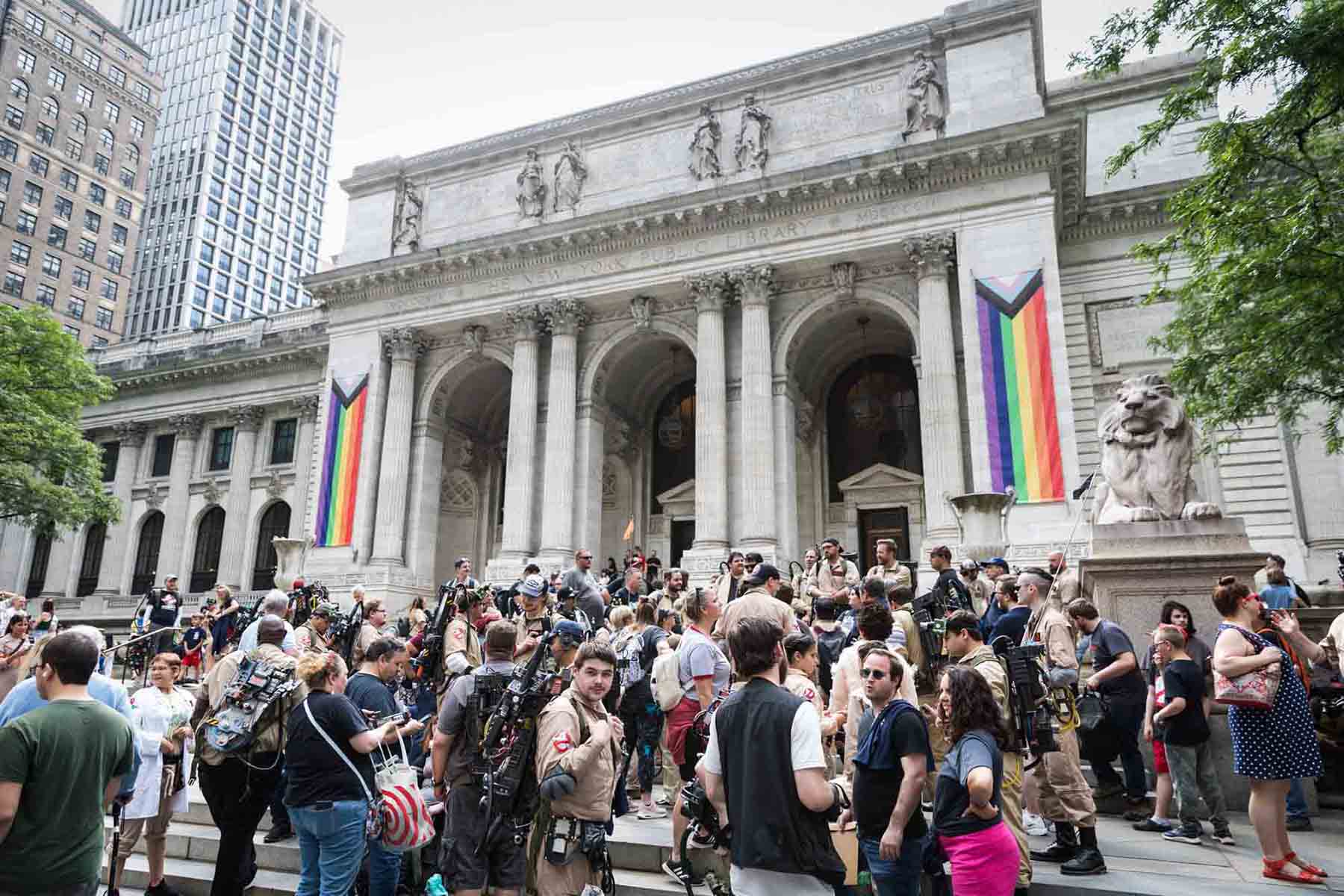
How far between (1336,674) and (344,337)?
28.8m

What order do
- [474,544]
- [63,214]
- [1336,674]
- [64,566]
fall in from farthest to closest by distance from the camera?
[63,214]
[64,566]
[474,544]
[1336,674]

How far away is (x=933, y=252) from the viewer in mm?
22859

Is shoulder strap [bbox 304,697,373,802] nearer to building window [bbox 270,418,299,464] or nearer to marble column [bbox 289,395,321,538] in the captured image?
marble column [bbox 289,395,321,538]

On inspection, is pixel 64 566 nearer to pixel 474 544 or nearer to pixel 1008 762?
pixel 474 544

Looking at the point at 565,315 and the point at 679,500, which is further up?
the point at 565,315

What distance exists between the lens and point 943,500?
21328mm

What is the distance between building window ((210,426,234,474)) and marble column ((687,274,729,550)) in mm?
24237

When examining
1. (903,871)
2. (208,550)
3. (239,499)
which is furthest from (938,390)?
(208,550)

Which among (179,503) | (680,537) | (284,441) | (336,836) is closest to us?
(336,836)

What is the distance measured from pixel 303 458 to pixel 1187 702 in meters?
35.1

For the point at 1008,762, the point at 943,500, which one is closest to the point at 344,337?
the point at 943,500

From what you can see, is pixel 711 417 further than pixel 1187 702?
Yes

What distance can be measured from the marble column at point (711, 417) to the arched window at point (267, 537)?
20750mm

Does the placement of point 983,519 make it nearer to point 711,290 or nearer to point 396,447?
point 711,290
